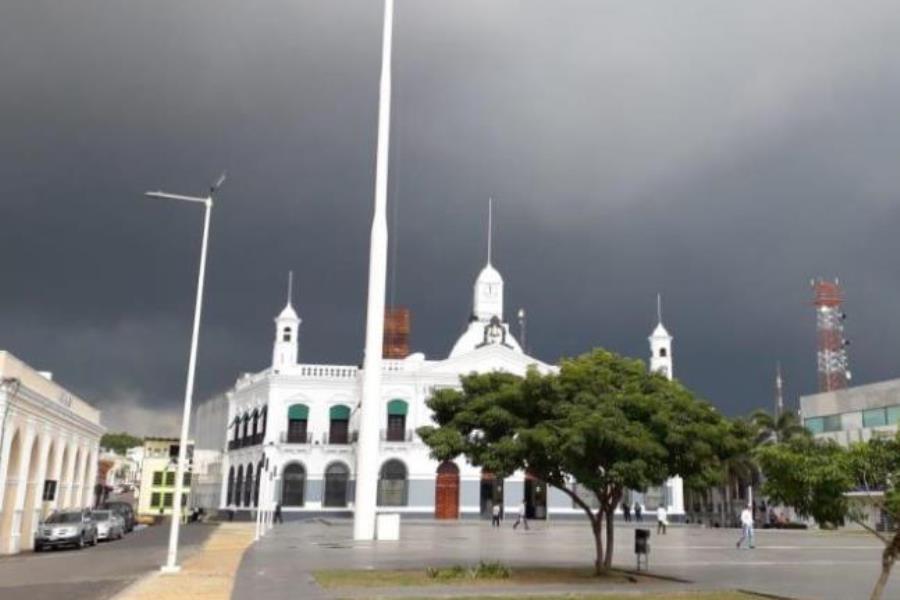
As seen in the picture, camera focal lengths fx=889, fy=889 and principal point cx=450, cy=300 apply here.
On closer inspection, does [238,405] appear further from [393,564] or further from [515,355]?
[393,564]

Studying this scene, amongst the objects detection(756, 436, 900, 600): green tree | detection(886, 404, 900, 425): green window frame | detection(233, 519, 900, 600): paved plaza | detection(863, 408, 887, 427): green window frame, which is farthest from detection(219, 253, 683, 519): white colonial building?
detection(756, 436, 900, 600): green tree

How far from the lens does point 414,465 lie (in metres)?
64.6

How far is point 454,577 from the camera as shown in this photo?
20.2m

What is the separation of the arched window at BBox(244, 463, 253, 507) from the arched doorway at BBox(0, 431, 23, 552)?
3450 centimetres

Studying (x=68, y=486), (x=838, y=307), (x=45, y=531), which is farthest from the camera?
(x=838, y=307)

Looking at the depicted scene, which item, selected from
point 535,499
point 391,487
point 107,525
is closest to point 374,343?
point 107,525

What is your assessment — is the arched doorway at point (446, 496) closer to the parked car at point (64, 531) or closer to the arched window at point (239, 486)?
the arched window at point (239, 486)

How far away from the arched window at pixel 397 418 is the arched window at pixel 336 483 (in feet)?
14.5

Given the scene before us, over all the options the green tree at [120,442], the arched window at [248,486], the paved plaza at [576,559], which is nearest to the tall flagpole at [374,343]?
the paved plaza at [576,559]

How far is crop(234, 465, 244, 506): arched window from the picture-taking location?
70.6m

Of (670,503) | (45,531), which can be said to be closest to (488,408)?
(45,531)

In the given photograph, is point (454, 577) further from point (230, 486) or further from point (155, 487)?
point (155, 487)

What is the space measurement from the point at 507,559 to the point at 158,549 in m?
15.5

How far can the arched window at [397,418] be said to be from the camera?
65938 millimetres
